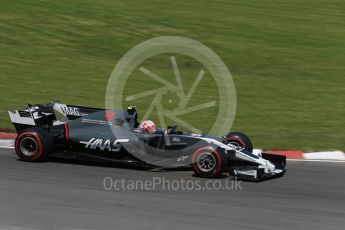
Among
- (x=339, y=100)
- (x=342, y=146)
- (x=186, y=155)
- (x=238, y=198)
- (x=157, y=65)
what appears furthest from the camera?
(x=157, y=65)

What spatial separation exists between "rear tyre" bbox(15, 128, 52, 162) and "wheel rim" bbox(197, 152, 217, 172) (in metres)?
2.60

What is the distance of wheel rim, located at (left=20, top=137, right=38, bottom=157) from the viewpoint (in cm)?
1045

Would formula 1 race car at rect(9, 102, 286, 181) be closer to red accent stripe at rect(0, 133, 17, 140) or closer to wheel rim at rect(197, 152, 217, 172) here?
wheel rim at rect(197, 152, 217, 172)

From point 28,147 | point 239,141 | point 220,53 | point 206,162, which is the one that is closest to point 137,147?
point 206,162

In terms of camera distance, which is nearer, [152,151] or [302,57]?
[152,151]

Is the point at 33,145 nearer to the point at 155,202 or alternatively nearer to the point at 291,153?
the point at 155,202

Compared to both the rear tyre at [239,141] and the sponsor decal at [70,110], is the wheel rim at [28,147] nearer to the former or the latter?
the sponsor decal at [70,110]

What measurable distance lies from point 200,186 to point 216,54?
11336 millimetres

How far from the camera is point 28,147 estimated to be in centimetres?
1053

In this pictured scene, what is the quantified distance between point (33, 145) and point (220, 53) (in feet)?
35.6

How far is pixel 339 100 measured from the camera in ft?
53.9

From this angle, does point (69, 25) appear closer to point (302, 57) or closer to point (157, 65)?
point (157, 65)

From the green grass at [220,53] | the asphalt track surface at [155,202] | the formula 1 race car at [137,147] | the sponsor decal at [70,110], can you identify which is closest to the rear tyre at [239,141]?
the formula 1 race car at [137,147]

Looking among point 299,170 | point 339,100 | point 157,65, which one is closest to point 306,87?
point 339,100
